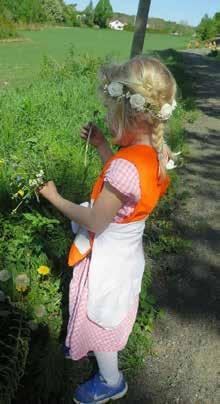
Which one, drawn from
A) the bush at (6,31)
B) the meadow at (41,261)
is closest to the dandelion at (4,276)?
the meadow at (41,261)

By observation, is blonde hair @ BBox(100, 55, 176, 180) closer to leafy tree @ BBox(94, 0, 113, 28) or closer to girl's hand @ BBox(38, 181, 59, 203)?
girl's hand @ BBox(38, 181, 59, 203)

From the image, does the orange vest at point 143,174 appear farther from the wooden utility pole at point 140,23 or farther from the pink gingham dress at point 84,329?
the wooden utility pole at point 140,23

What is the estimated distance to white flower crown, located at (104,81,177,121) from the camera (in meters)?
1.87

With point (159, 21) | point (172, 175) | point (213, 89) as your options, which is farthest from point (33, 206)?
point (159, 21)

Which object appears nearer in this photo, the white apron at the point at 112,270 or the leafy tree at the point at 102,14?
the white apron at the point at 112,270

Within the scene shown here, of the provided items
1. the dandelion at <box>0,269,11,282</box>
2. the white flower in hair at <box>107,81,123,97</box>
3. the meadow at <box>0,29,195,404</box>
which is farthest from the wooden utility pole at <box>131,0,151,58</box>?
the white flower in hair at <box>107,81,123,97</box>

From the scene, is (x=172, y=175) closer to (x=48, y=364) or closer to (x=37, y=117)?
(x=37, y=117)

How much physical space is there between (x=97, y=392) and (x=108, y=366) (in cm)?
15

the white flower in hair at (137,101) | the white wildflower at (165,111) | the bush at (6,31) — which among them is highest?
the white flower in hair at (137,101)

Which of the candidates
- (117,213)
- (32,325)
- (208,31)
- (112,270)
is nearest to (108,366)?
(32,325)

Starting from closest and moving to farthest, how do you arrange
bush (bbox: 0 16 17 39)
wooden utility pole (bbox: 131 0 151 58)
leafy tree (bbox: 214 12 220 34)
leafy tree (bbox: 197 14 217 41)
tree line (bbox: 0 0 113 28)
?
wooden utility pole (bbox: 131 0 151 58)
bush (bbox: 0 16 17 39)
tree line (bbox: 0 0 113 28)
leafy tree (bbox: 197 14 217 41)
leafy tree (bbox: 214 12 220 34)

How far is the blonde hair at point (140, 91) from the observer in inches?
75.1

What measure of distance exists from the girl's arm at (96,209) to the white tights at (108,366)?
26.9 inches

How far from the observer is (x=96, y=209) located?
78.1 inches
